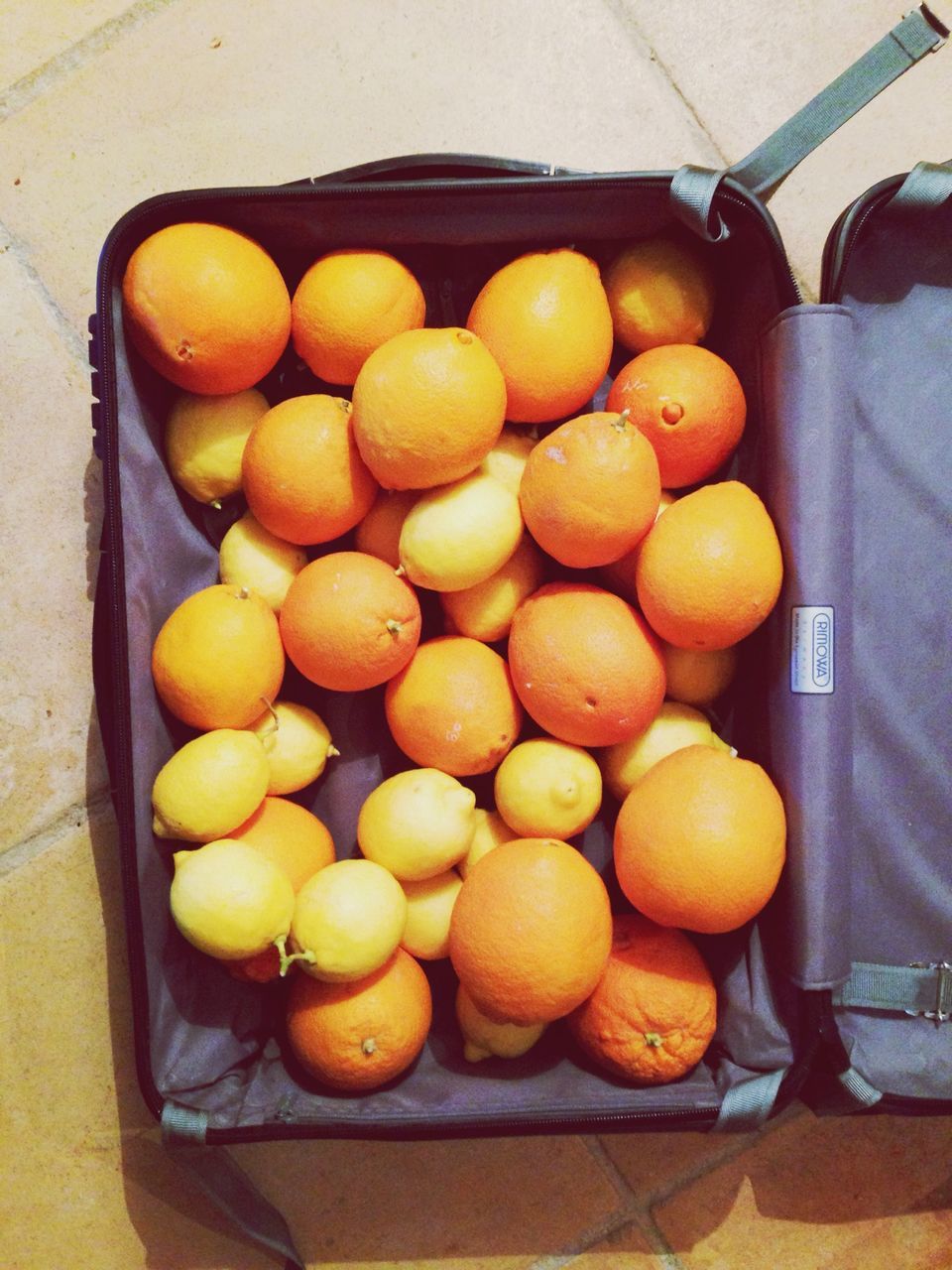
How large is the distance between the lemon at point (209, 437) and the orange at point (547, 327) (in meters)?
0.24

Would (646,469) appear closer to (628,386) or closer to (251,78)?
(628,386)

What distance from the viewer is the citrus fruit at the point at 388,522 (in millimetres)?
871

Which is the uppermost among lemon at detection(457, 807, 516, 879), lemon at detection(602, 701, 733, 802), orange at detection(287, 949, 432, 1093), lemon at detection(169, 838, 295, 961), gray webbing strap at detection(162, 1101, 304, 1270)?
lemon at detection(169, 838, 295, 961)

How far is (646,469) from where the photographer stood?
768 mm

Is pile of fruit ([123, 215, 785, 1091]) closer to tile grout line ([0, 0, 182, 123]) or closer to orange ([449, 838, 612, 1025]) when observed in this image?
orange ([449, 838, 612, 1025])

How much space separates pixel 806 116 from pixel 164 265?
0.56 m

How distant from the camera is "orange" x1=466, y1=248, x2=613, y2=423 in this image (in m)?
0.80

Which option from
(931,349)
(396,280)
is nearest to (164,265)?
(396,280)

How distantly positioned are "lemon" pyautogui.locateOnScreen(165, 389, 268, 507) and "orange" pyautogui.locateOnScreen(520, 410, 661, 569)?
285 mm

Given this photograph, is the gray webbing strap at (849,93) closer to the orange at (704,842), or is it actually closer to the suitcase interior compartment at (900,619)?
the suitcase interior compartment at (900,619)

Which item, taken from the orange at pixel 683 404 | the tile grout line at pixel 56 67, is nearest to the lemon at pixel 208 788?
the orange at pixel 683 404

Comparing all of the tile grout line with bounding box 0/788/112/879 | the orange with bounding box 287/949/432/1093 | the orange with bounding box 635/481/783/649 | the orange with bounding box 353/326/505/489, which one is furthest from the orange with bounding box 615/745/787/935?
the tile grout line with bounding box 0/788/112/879

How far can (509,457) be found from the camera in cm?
87

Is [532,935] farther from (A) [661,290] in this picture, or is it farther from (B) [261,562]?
(A) [661,290]
